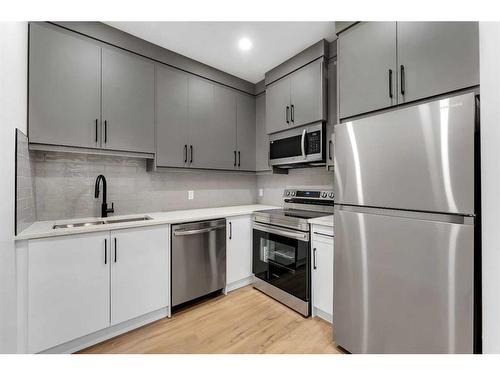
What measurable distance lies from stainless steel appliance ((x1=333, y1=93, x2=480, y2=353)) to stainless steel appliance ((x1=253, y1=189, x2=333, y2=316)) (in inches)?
18.7

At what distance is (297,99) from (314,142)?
0.53 m

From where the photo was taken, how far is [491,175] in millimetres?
805

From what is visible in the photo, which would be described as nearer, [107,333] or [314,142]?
[107,333]

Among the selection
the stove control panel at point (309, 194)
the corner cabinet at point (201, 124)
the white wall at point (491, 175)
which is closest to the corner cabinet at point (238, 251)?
the stove control panel at point (309, 194)

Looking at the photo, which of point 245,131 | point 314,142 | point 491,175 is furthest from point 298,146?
point 491,175

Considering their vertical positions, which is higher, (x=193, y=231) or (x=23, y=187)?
(x=23, y=187)

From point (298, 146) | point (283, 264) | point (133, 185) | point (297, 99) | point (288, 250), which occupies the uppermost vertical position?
point (297, 99)

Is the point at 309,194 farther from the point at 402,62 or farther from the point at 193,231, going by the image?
the point at 402,62

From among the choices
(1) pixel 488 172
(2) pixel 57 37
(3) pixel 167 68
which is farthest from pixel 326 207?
(2) pixel 57 37

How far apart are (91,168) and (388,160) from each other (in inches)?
94.8

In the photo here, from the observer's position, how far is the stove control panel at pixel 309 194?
96.2 inches

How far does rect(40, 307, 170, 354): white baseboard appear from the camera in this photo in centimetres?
154

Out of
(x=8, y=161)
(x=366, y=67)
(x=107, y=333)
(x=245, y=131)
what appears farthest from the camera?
(x=245, y=131)

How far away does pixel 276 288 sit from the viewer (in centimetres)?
230
